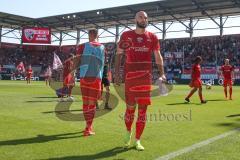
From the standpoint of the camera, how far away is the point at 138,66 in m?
7.06

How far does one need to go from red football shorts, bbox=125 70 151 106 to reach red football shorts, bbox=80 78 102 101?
1572 millimetres

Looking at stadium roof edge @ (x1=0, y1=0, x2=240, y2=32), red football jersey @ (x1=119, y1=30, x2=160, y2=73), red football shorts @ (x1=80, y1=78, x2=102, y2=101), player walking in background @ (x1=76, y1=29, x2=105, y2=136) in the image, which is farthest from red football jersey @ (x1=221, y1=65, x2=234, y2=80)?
stadium roof edge @ (x1=0, y1=0, x2=240, y2=32)

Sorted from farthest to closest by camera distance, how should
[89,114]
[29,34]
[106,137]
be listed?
[29,34] < [89,114] < [106,137]

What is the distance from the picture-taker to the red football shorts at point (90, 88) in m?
8.45

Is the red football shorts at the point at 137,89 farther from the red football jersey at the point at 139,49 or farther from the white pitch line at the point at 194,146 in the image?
the white pitch line at the point at 194,146

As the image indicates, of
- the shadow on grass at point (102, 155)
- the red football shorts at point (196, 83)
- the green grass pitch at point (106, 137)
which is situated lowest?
the shadow on grass at point (102, 155)

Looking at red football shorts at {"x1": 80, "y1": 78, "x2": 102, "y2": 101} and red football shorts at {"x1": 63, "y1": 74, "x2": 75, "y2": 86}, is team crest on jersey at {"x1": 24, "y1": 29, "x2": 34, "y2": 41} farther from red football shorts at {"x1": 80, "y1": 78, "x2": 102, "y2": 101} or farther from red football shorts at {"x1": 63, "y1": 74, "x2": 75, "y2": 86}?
red football shorts at {"x1": 80, "y1": 78, "x2": 102, "y2": 101}

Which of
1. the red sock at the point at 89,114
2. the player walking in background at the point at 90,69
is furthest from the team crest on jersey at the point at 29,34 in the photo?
the red sock at the point at 89,114

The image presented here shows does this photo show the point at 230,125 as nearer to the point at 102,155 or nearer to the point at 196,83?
the point at 102,155

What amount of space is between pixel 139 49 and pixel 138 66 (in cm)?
32

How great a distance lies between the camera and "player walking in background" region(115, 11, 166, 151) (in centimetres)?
687

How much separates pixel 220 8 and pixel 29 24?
3489 centimetres

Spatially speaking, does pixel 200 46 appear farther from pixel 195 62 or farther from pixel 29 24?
pixel 195 62

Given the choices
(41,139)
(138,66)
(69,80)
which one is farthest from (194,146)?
(69,80)
